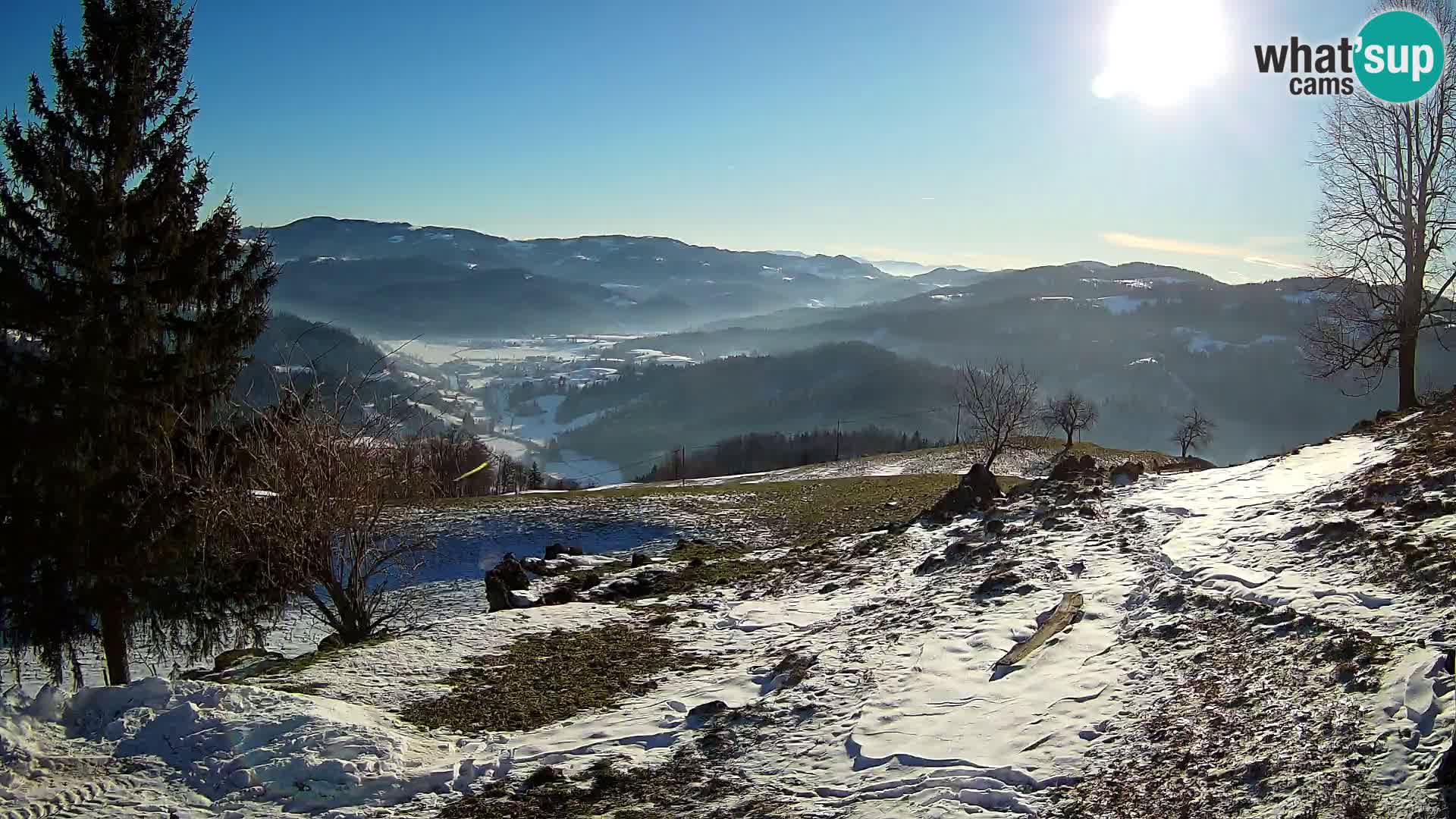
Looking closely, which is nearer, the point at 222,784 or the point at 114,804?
the point at 114,804

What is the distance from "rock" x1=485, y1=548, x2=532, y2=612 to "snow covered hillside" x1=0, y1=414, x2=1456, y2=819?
3219mm

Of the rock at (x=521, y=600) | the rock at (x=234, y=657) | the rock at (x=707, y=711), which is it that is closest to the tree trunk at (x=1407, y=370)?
the rock at (x=707, y=711)

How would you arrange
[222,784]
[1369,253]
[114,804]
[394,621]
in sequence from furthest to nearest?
[1369,253], [394,621], [222,784], [114,804]

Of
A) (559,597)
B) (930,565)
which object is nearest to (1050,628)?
(930,565)

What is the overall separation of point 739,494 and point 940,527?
47.6 feet

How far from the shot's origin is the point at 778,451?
10931cm

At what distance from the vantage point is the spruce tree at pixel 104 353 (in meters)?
15.5

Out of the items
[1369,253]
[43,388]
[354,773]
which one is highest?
[1369,253]

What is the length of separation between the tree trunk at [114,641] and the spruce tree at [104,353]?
0.03 m

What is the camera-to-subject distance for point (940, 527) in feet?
51.6

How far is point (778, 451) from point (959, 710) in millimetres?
102256

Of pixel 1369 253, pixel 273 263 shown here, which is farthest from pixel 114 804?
pixel 1369 253

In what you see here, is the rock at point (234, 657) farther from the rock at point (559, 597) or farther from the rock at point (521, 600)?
the rock at point (559, 597)

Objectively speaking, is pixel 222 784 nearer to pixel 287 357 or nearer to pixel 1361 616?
pixel 287 357
